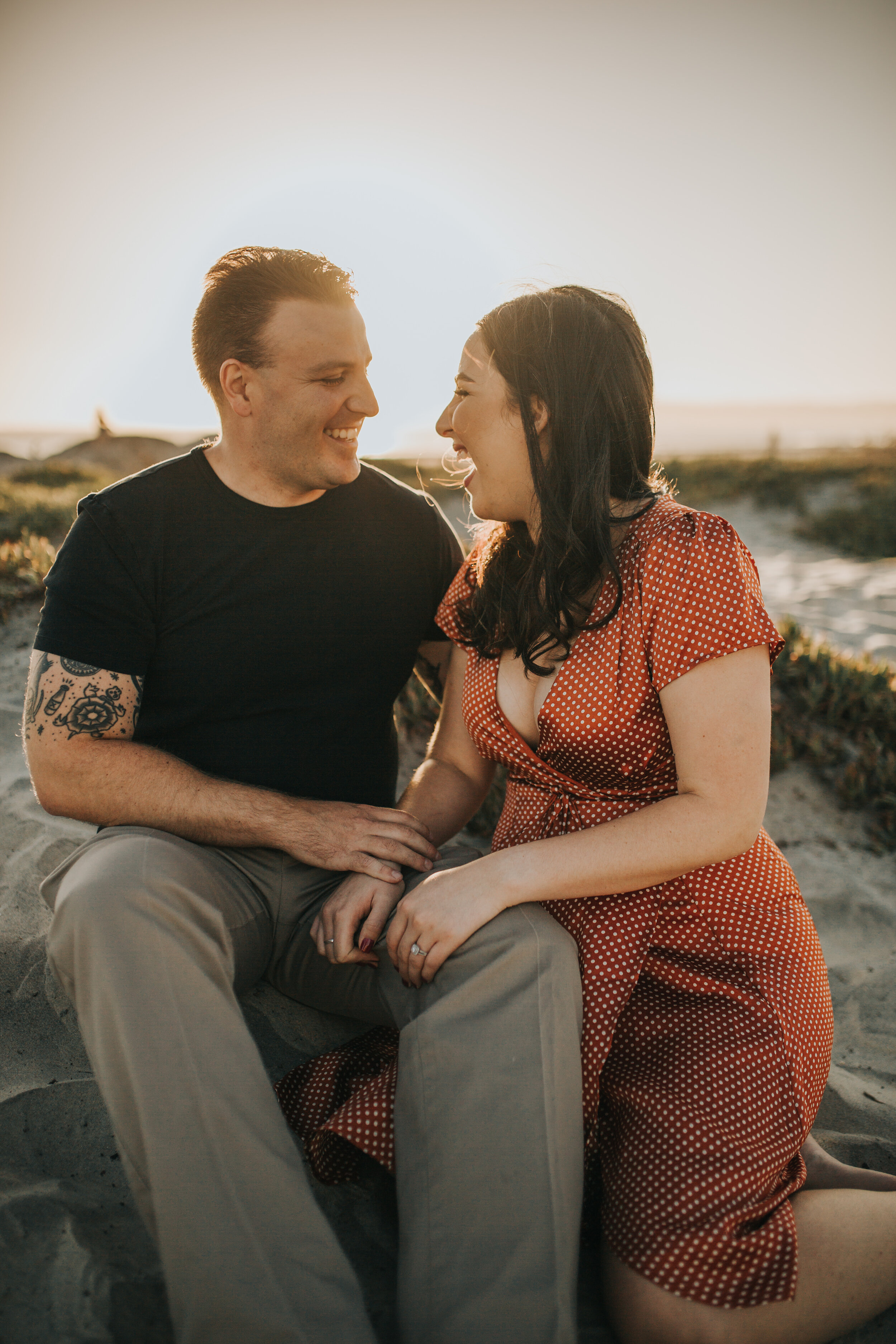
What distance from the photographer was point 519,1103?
175 cm

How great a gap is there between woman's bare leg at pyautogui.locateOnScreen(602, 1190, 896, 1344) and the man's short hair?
2.88 meters

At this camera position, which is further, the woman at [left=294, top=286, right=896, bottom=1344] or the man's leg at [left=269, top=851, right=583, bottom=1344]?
the woman at [left=294, top=286, right=896, bottom=1344]

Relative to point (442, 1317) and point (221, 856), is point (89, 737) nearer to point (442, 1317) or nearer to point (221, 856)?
point (221, 856)

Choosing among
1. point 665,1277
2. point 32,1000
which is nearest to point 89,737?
point 32,1000

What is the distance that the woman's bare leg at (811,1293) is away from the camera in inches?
68.3

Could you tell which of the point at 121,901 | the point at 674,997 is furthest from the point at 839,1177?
the point at 121,901

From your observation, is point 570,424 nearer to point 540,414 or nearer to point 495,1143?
point 540,414

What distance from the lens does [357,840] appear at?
2.41 metres

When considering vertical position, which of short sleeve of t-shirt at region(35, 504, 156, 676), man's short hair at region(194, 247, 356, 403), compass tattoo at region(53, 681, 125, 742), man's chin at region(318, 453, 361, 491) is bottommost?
compass tattoo at region(53, 681, 125, 742)

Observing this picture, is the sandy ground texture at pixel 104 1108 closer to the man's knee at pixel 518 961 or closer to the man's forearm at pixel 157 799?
the man's forearm at pixel 157 799

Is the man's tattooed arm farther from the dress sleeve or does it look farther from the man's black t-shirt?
the dress sleeve

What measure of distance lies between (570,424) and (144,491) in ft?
4.65

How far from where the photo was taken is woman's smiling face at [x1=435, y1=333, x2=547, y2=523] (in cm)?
233

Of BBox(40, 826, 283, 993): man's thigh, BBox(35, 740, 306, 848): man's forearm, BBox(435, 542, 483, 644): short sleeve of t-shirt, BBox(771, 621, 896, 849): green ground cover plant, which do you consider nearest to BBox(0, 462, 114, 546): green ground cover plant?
BBox(35, 740, 306, 848): man's forearm
